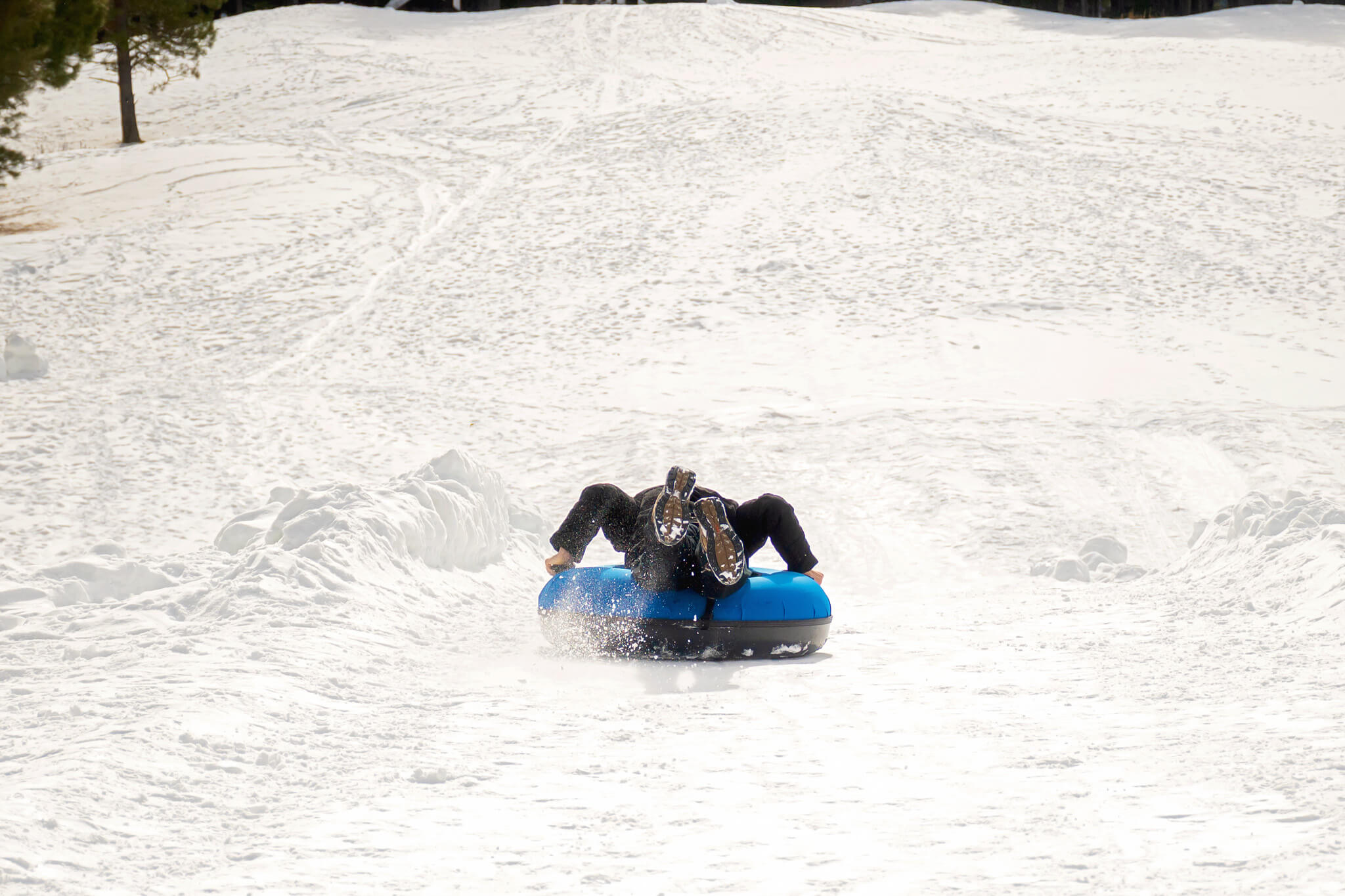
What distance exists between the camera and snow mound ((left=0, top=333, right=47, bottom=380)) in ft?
40.3

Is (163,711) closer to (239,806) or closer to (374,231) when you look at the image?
(239,806)

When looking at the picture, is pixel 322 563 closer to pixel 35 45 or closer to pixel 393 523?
pixel 393 523

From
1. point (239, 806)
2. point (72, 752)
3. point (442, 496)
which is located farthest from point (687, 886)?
point (442, 496)

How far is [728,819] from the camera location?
3.27 metres

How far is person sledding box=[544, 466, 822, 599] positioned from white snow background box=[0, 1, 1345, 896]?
15.6 inches

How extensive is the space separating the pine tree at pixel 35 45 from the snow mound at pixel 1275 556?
10706 millimetres

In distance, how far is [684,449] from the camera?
408 inches

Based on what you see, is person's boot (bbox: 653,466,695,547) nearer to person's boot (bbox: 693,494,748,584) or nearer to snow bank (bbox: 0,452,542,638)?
person's boot (bbox: 693,494,748,584)

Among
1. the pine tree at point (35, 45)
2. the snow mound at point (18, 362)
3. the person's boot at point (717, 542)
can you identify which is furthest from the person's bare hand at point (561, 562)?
the snow mound at point (18, 362)

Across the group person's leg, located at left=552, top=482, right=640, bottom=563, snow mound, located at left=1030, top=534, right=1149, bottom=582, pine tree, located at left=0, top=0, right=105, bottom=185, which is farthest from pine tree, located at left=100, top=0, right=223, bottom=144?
person's leg, located at left=552, top=482, right=640, bottom=563

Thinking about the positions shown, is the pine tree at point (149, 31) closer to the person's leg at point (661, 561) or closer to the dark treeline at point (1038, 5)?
the dark treeline at point (1038, 5)

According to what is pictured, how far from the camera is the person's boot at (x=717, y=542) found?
5.03 m

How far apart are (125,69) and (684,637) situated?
2008cm

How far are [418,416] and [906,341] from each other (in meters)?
4.93
